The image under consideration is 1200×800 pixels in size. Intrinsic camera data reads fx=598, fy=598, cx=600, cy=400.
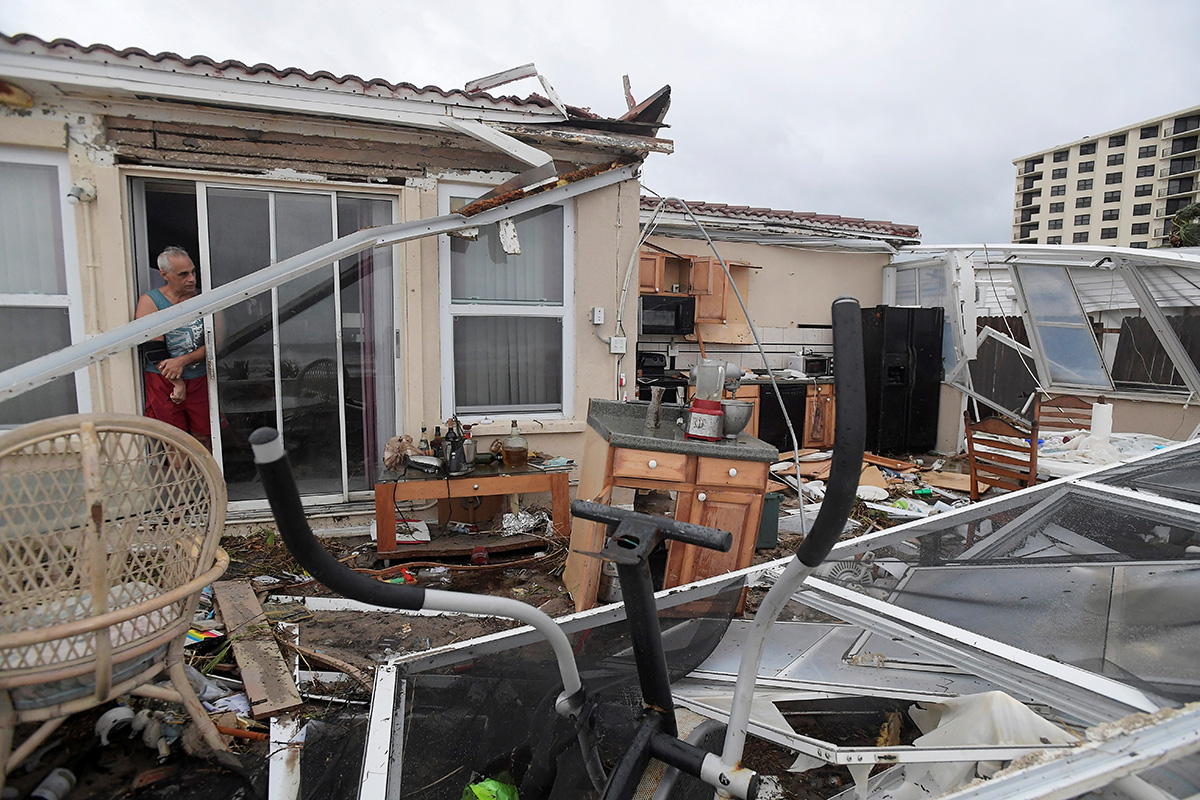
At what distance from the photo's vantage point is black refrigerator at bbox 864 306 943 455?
7.92 meters

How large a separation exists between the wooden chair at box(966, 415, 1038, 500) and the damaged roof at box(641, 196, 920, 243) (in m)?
4.43

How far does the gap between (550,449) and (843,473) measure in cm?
430

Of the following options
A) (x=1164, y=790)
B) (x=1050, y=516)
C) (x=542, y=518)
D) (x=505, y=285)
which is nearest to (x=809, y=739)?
(x=1164, y=790)

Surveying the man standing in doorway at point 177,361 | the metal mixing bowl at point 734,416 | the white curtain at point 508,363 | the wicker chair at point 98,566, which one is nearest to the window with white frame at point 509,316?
the white curtain at point 508,363

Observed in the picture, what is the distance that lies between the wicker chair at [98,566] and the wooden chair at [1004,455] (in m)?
5.02

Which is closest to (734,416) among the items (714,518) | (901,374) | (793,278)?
(714,518)

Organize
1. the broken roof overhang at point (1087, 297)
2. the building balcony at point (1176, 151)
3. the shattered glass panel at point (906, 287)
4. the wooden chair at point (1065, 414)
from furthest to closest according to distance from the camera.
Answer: the building balcony at point (1176, 151), the shattered glass panel at point (906, 287), the wooden chair at point (1065, 414), the broken roof overhang at point (1087, 297)

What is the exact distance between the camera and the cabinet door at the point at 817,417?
25.9 ft

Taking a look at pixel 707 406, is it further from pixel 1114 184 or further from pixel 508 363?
pixel 1114 184

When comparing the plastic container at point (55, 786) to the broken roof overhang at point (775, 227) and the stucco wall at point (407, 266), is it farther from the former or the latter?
the broken roof overhang at point (775, 227)

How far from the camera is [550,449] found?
500 centimetres

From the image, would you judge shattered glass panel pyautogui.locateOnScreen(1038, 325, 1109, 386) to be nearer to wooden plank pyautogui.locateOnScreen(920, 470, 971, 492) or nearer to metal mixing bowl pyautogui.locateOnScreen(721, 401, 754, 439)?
wooden plank pyautogui.locateOnScreen(920, 470, 971, 492)

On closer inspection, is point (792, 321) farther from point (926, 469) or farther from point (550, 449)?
point (550, 449)

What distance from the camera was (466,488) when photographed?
13.7 feet
